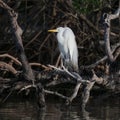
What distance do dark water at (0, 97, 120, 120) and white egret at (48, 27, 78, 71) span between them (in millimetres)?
946

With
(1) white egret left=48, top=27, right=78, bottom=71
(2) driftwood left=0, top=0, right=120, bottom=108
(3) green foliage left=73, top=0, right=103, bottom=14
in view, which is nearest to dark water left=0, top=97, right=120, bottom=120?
(2) driftwood left=0, top=0, right=120, bottom=108

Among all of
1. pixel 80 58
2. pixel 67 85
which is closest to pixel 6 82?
pixel 67 85

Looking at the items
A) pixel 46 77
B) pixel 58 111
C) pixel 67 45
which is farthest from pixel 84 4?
pixel 58 111

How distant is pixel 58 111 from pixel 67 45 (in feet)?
6.21

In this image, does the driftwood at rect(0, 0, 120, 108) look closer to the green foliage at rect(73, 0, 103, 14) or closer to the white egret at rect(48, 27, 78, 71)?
the white egret at rect(48, 27, 78, 71)

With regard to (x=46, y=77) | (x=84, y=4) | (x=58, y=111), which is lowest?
(x=58, y=111)

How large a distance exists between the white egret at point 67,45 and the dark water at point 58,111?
946mm

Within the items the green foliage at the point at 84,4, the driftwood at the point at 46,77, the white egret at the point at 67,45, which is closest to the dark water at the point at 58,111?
the driftwood at the point at 46,77

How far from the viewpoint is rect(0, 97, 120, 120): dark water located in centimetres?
1221

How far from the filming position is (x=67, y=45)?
571 inches

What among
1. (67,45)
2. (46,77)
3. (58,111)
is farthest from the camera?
(67,45)

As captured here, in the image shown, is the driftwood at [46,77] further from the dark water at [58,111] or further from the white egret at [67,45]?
the white egret at [67,45]

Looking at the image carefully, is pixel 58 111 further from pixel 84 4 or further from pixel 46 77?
pixel 84 4

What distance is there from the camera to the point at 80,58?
15.8 m
